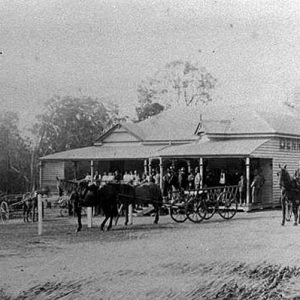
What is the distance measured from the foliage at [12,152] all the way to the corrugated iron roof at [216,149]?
20.3 feet

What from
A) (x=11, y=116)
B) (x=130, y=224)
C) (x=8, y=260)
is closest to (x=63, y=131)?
(x=11, y=116)

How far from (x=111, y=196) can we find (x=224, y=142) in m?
4.07

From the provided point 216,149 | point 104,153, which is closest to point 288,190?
point 104,153

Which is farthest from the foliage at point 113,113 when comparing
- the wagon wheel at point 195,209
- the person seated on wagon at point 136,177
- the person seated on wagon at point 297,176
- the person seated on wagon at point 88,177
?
the person seated on wagon at point 136,177

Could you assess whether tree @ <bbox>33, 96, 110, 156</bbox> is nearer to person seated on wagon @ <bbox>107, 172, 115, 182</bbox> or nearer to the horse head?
person seated on wagon @ <bbox>107, 172, 115, 182</bbox>

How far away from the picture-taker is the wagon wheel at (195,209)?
11.6m

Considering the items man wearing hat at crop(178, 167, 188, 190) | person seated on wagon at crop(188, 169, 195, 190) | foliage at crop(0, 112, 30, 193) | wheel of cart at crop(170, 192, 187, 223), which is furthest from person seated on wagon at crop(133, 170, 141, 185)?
foliage at crop(0, 112, 30, 193)

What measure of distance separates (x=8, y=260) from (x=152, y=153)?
6.55 m

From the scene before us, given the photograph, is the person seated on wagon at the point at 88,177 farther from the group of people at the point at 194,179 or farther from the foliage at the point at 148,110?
the group of people at the point at 194,179

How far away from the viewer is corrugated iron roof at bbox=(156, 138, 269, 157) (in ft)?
41.6

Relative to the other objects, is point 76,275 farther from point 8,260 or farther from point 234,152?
point 234,152

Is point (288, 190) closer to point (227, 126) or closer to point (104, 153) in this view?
point (227, 126)

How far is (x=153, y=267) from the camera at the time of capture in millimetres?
6352

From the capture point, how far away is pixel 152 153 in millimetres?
12492
